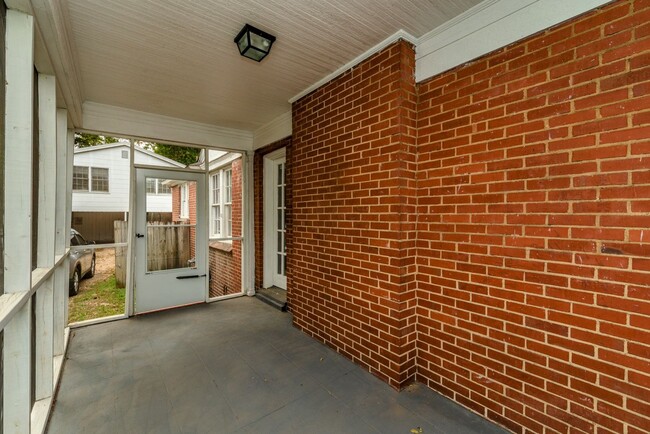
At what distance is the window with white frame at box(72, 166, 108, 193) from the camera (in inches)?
141

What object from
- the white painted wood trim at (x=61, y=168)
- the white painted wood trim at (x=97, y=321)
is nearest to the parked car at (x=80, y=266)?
the white painted wood trim at (x=97, y=321)

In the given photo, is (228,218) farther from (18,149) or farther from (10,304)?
(10,304)

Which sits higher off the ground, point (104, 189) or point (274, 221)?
point (104, 189)

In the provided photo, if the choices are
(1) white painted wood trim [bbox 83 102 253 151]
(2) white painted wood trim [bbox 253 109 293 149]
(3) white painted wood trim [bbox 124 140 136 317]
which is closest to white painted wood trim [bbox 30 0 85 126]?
(1) white painted wood trim [bbox 83 102 253 151]

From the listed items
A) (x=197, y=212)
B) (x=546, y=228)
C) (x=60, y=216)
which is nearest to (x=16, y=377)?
(x=60, y=216)

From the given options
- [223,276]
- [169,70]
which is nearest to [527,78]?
[169,70]

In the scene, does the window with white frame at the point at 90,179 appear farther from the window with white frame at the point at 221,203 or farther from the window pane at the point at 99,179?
the window with white frame at the point at 221,203

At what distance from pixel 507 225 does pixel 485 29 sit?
4.52ft

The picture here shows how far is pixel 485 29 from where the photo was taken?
199cm

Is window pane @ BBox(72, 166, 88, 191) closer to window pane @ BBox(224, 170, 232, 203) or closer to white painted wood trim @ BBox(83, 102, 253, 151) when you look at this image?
white painted wood trim @ BBox(83, 102, 253, 151)

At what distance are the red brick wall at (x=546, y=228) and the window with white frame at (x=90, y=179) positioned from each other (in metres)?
4.03

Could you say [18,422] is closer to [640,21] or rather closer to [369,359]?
Answer: [369,359]

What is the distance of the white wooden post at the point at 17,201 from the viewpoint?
1.41 m

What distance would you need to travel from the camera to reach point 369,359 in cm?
254
